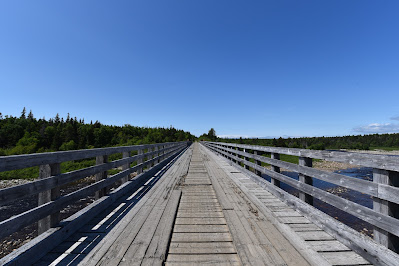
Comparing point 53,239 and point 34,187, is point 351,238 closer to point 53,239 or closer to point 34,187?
point 53,239

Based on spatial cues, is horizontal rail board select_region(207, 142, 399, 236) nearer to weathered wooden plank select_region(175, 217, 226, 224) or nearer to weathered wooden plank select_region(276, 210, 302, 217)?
weathered wooden plank select_region(276, 210, 302, 217)

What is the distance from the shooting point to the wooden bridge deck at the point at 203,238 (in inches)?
91.2

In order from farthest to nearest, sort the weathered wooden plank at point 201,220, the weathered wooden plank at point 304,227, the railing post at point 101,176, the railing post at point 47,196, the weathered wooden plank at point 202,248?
the railing post at point 101,176
the weathered wooden plank at point 201,220
the weathered wooden plank at point 304,227
the railing post at point 47,196
the weathered wooden plank at point 202,248

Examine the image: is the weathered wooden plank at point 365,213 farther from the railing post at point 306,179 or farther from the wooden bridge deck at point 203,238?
the wooden bridge deck at point 203,238

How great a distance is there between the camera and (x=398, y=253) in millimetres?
2064

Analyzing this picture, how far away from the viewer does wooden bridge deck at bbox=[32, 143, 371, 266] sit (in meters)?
2.32

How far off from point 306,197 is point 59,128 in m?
117

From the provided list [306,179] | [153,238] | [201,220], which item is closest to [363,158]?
[306,179]

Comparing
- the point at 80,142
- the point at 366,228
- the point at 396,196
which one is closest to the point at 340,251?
the point at 396,196

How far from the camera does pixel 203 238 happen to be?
2840 mm

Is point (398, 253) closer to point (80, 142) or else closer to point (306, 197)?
point (306, 197)

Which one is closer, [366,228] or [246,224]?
[246,224]

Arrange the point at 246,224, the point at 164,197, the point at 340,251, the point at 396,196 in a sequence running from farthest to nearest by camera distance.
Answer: the point at 164,197, the point at 246,224, the point at 340,251, the point at 396,196

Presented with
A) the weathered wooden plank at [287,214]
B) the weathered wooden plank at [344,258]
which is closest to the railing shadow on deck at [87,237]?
the weathered wooden plank at [287,214]
